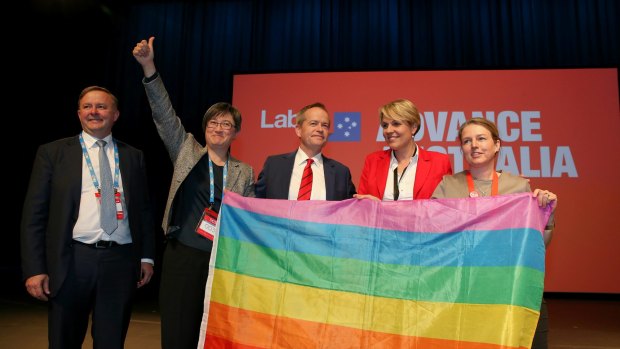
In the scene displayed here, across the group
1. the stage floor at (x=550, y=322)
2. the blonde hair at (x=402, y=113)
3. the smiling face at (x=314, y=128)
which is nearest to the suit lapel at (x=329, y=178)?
the smiling face at (x=314, y=128)

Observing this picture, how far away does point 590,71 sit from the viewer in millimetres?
5109

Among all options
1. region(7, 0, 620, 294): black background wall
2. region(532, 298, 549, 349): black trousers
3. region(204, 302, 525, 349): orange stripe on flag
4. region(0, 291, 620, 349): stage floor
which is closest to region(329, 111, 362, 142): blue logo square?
region(7, 0, 620, 294): black background wall

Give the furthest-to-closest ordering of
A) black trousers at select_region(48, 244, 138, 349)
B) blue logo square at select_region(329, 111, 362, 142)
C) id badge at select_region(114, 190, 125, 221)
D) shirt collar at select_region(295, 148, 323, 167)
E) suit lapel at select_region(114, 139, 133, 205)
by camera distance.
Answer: blue logo square at select_region(329, 111, 362, 142) < shirt collar at select_region(295, 148, 323, 167) < suit lapel at select_region(114, 139, 133, 205) < id badge at select_region(114, 190, 125, 221) < black trousers at select_region(48, 244, 138, 349)

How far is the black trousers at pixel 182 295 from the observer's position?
192 centimetres

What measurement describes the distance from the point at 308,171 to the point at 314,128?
0.22 meters

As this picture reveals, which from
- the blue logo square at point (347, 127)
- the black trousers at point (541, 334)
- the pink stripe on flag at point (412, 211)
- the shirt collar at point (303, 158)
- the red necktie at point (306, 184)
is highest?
the blue logo square at point (347, 127)

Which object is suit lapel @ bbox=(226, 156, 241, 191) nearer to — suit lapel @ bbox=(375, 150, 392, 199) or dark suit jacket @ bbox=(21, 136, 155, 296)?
dark suit jacket @ bbox=(21, 136, 155, 296)

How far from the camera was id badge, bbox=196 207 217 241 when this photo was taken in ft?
6.57

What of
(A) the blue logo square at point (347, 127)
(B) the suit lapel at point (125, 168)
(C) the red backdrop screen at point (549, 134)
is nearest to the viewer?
(B) the suit lapel at point (125, 168)

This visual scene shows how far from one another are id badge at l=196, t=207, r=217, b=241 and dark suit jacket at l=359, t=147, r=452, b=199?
0.78 metres

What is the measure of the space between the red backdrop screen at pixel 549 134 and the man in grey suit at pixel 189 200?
10.5 ft

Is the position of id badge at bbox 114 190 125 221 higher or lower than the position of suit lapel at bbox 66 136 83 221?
lower

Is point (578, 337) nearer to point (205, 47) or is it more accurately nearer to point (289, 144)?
point (289, 144)

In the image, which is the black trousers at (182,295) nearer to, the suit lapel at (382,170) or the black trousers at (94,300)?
the black trousers at (94,300)
